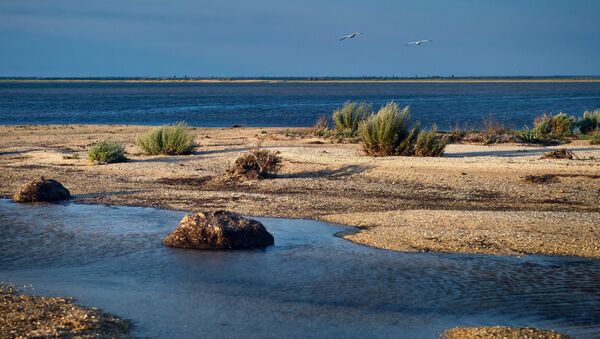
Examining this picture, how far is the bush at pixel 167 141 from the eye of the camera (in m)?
24.5

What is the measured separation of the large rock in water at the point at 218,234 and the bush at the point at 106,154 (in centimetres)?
1022

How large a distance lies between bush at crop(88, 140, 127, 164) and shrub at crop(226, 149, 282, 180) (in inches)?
165

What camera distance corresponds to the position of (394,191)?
57.8 feet

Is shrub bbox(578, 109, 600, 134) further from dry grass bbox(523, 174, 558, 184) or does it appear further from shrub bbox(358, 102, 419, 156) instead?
dry grass bbox(523, 174, 558, 184)

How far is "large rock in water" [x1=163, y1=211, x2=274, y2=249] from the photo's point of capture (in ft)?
40.7

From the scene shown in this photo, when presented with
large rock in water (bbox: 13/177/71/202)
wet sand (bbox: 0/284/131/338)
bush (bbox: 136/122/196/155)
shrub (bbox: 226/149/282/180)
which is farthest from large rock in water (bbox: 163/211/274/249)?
bush (bbox: 136/122/196/155)

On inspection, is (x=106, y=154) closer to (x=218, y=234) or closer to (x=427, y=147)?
(x=427, y=147)

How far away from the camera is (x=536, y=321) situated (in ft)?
29.1

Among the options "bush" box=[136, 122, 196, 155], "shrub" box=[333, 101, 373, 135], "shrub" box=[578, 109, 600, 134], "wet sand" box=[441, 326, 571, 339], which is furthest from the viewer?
"shrub" box=[578, 109, 600, 134]

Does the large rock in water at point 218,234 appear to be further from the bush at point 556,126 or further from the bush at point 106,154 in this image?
the bush at point 556,126

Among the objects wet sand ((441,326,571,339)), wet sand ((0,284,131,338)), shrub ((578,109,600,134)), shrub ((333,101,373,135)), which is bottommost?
wet sand ((441,326,571,339))

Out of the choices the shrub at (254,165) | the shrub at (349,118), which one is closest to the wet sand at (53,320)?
the shrub at (254,165)

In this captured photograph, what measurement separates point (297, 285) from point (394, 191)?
7.57 m

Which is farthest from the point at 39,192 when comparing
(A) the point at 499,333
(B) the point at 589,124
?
(B) the point at 589,124
